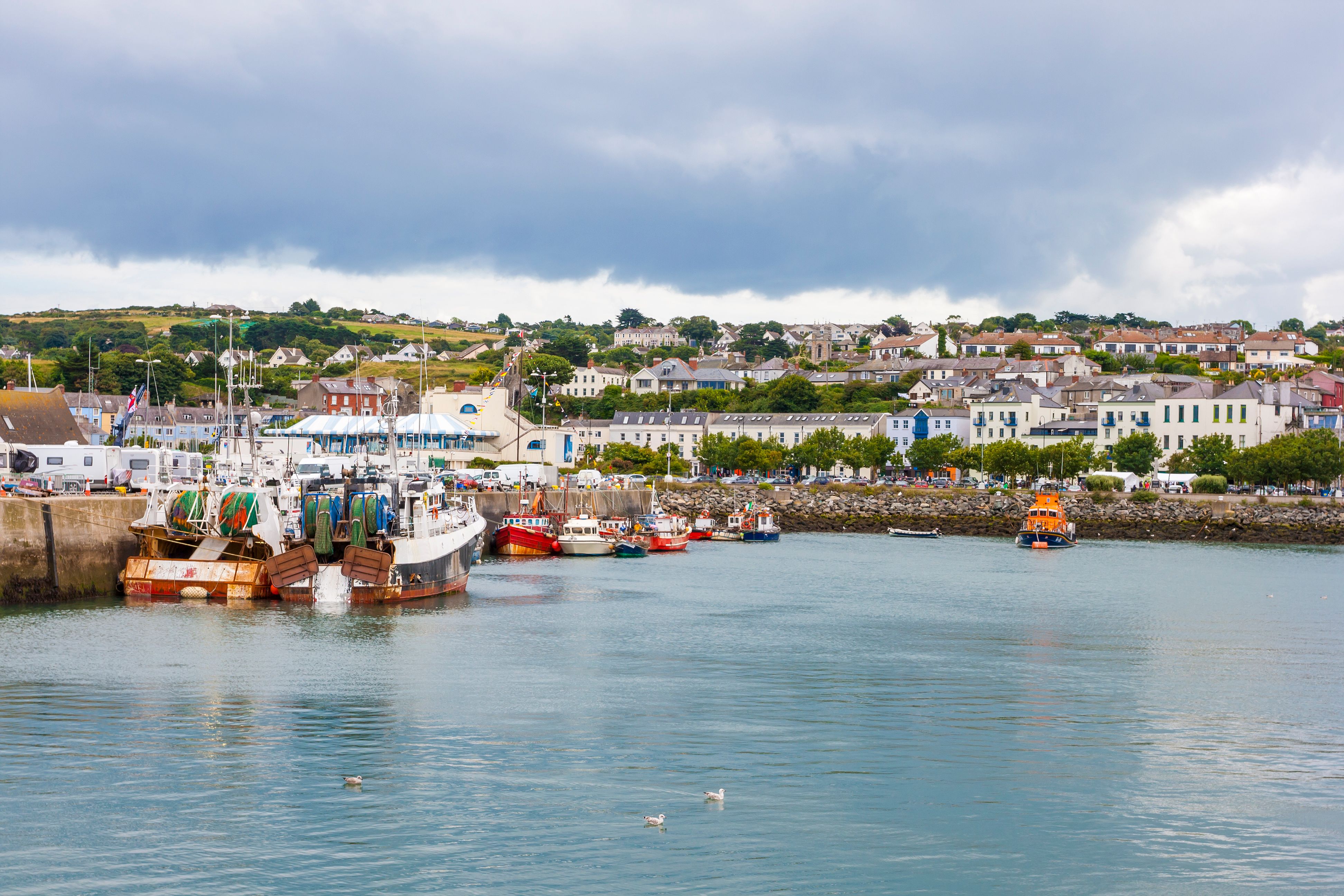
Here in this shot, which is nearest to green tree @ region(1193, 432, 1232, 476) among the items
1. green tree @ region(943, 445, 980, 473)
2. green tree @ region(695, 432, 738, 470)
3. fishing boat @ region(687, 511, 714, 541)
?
green tree @ region(943, 445, 980, 473)

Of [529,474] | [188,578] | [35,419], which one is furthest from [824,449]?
[188,578]

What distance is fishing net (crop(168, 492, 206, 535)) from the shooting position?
3825cm

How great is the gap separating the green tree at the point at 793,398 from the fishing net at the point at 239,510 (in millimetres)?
104642

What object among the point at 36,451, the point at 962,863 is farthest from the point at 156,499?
the point at 962,863

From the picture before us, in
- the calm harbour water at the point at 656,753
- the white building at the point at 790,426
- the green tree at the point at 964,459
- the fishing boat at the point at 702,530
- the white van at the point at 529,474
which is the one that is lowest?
the calm harbour water at the point at 656,753

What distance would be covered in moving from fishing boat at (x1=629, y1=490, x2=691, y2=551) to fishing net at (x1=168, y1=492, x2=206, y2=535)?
32.6 metres

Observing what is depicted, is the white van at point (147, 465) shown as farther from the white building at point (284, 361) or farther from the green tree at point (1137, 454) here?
the white building at point (284, 361)

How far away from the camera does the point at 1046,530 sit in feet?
253

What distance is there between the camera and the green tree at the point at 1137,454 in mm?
103375

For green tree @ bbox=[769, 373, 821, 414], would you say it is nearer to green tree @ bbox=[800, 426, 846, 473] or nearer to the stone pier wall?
green tree @ bbox=[800, 426, 846, 473]

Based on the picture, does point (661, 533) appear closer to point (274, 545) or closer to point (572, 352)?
point (274, 545)

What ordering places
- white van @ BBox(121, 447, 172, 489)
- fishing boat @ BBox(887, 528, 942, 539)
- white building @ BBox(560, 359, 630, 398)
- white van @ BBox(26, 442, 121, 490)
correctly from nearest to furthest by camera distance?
white van @ BBox(121, 447, 172, 489)
white van @ BBox(26, 442, 121, 490)
fishing boat @ BBox(887, 528, 942, 539)
white building @ BBox(560, 359, 630, 398)

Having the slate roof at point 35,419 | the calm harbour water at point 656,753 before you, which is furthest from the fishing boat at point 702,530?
the calm harbour water at point 656,753

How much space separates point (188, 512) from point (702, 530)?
4758 centimetres
